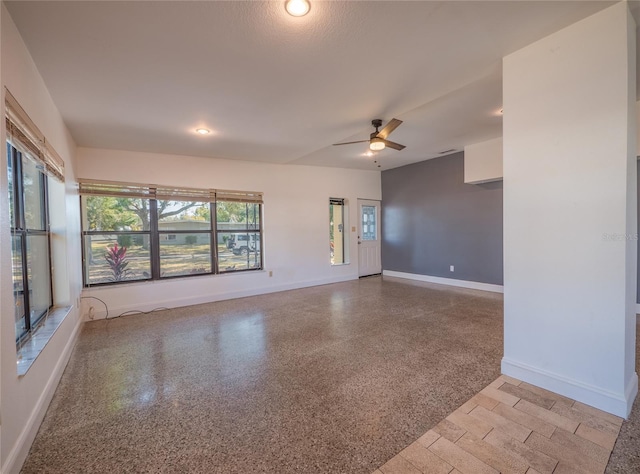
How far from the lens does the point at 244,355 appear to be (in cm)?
288

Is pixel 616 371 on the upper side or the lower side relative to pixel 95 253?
lower

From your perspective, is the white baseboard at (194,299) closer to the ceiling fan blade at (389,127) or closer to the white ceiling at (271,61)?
the white ceiling at (271,61)

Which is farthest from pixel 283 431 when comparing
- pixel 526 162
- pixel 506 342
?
pixel 526 162

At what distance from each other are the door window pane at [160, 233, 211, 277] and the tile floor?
4284 millimetres

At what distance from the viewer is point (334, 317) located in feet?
13.1

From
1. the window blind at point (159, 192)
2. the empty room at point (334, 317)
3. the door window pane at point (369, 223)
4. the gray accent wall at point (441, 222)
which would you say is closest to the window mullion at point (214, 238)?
the window blind at point (159, 192)

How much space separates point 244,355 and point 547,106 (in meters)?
3.26

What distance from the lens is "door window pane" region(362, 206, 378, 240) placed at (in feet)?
23.5

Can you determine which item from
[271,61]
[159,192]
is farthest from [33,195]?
[271,61]

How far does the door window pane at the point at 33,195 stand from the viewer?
2.34 meters

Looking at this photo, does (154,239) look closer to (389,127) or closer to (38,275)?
(38,275)

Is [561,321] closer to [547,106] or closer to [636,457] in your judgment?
[636,457]

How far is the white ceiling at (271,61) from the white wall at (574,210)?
0.28 meters

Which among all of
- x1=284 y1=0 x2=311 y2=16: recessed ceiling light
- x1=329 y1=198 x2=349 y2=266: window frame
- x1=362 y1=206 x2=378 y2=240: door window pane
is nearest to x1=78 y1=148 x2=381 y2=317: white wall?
x1=329 y1=198 x2=349 y2=266: window frame
